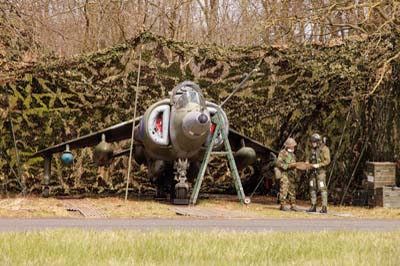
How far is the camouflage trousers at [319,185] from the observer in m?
14.4

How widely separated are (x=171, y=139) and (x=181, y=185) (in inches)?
45.8

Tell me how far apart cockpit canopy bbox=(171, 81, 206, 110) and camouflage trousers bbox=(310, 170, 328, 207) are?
3157 millimetres

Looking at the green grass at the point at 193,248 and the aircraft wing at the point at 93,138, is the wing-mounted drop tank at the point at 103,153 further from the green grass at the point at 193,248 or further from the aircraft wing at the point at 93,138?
the green grass at the point at 193,248

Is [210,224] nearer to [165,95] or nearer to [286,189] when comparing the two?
[286,189]

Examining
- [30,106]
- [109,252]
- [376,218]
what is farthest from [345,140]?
[109,252]

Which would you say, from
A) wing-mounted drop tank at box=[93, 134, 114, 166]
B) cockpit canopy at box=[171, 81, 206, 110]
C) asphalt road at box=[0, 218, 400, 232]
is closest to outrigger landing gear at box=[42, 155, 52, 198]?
wing-mounted drop tank at box=[93, 134, 114, 166]

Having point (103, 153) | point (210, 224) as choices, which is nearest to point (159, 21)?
point (103, 153)

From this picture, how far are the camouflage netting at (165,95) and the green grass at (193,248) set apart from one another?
995 cm

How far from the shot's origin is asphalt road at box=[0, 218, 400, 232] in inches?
382

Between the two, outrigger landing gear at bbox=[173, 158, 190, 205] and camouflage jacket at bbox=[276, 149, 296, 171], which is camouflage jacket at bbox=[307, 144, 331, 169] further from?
outrigger landing gear at bbox=[173, 158, 190, 205]

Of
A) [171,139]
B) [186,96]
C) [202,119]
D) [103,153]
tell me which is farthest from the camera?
[103,153]

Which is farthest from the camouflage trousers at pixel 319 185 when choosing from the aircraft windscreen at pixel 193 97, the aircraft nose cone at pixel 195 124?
the aircraft windscreen at pixel 193 97

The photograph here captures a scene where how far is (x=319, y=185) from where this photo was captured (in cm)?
1454

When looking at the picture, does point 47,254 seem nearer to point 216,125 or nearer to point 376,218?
point 376,218
